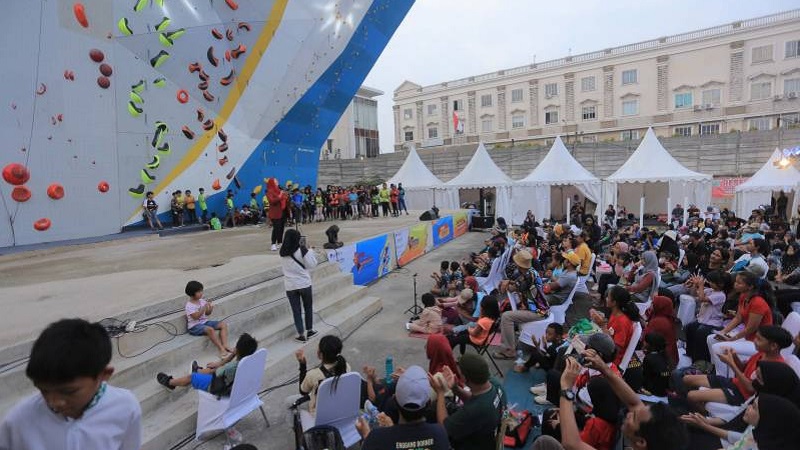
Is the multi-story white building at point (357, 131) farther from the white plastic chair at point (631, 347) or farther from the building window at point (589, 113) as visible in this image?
the white plastic chair at point (631, 347)

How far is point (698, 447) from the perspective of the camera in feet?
10.9

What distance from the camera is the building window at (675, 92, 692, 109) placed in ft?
130

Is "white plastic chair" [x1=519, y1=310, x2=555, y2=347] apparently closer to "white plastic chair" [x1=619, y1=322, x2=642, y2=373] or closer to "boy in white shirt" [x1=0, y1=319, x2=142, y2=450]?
"white plastic chair" [x1=619, y1=322, x2=642, y2=373]

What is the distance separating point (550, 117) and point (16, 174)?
4566cm

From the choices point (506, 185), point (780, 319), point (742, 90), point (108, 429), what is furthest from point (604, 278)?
point (742, 90)

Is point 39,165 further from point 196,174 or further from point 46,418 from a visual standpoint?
point 46,418

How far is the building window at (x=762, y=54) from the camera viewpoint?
119ft

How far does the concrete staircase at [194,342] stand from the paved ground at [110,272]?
46cm

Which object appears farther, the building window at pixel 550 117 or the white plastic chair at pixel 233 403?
the building window at pixel 550 117

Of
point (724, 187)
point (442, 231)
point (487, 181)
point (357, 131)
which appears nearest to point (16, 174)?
point (442, 231)

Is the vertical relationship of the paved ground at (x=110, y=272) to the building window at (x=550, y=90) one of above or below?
below

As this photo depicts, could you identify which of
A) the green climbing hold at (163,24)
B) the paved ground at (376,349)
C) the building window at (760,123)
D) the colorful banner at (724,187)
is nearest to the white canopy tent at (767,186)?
the colorful banner at (724,187)

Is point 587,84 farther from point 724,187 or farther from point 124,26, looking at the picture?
point 124,26

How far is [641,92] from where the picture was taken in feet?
136
